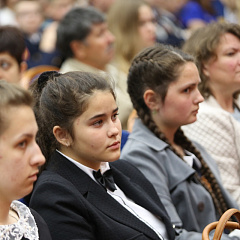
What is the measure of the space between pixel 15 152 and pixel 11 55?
2199mm

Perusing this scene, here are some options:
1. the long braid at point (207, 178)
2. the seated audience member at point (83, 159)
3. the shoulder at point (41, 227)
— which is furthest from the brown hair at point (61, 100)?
the long braid at point (207, 178)

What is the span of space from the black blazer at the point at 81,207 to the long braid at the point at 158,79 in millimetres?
534

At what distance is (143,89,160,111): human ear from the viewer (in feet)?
9.12

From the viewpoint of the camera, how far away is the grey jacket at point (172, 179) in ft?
8.61

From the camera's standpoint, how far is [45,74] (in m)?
2.36

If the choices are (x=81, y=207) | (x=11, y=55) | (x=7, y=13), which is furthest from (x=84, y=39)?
(x=81, y=207)

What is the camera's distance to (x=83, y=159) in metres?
2.24

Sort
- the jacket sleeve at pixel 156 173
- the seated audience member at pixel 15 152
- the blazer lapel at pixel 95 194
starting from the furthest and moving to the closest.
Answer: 1. the jacket sleeve at pixel 156 173
2. the blazer lapel at pixel 95 194
3. the seated audience member at pixel 15 152

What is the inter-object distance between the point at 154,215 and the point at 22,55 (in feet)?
6.15

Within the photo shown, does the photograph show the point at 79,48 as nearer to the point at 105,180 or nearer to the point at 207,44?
the point at 207,44

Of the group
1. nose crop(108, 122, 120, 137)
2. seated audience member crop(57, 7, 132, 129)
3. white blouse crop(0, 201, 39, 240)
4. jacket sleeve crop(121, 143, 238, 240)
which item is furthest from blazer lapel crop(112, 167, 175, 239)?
seated audience member crop(57, 7, 132, 129)

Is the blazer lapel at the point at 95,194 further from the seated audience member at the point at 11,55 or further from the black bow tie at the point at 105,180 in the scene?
the seated audience member at the point at 11,55

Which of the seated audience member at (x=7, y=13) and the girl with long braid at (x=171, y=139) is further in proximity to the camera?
the seated audience member at (x=7, y=13)

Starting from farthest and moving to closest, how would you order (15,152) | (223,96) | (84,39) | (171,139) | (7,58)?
(84,39) → (7,58) → (223,96) → (171,139) → (15,152)
